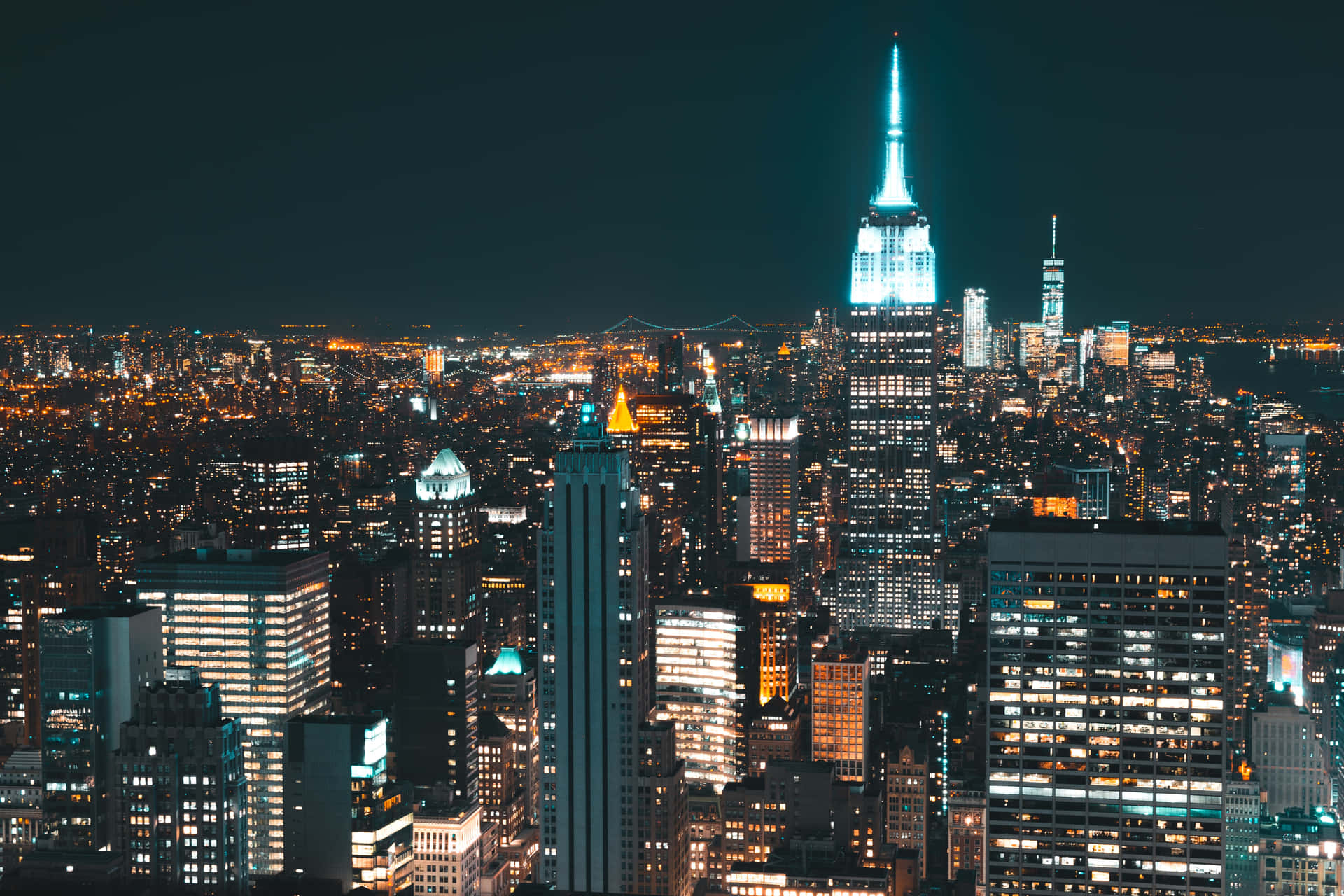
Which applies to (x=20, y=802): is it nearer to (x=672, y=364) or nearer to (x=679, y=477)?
(x=679, y=477)

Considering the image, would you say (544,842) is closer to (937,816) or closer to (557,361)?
(937,816)

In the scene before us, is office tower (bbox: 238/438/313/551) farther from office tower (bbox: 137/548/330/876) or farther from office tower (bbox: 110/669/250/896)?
office tower (bbox: 110/669/250/896)

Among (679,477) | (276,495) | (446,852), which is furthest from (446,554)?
(446,852)

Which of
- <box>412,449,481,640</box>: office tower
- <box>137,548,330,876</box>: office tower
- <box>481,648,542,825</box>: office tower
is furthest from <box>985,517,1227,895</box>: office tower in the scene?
<box>412,449,481,640</box>: office tower

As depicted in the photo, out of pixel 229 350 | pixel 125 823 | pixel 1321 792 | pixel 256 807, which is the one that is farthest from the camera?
pixel 229 350

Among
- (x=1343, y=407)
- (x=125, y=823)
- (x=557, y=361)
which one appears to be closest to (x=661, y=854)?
(x=125, y=823)
